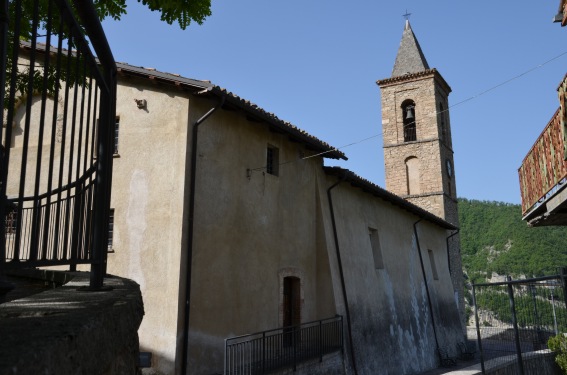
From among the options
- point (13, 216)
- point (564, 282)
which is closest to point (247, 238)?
point (564, 282)

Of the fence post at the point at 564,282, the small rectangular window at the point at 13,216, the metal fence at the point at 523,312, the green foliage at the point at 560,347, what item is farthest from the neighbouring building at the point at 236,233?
the fence post at the point at 564,282

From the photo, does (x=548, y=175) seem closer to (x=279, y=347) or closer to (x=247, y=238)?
(x=247, y=238)

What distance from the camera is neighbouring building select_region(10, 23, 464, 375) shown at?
396 inches

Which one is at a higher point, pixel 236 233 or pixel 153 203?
pixel 153 203

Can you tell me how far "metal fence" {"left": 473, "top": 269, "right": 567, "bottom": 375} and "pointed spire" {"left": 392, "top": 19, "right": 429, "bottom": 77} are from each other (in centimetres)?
2382

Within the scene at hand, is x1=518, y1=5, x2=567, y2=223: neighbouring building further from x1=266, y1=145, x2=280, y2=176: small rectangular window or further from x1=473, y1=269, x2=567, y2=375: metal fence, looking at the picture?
x1=266, y1=145, x2=280, y2=176: small rectangular window

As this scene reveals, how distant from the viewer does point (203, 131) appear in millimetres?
10891

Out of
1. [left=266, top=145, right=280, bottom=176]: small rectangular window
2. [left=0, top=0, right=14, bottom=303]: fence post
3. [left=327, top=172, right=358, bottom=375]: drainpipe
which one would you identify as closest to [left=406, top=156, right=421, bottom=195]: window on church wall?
[left=327, top=172, right=358, bottom=375]: drainpipe

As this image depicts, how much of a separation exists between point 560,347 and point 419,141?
819 inches

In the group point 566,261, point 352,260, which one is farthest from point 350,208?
point 566,261

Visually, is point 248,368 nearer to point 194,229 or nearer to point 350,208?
point 194,229

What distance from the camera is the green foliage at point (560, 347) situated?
9945 millimetres

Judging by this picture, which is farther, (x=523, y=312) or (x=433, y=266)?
(x=433, y=266)

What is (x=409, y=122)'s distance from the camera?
31.8m
